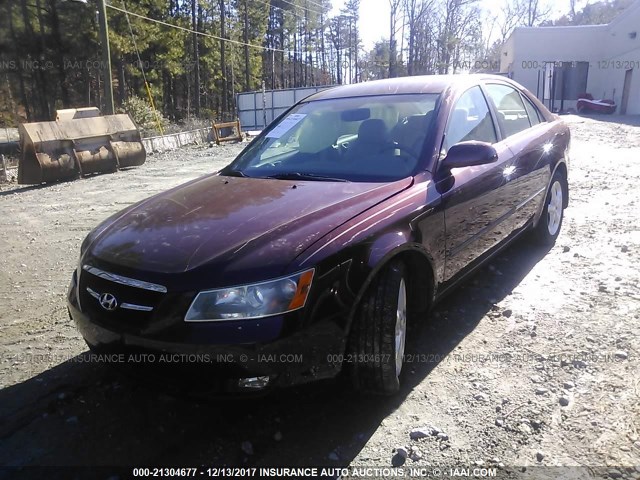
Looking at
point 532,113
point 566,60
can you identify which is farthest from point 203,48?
point 532,113

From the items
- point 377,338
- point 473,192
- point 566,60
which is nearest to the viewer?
point 377,338

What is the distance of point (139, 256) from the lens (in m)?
2.33

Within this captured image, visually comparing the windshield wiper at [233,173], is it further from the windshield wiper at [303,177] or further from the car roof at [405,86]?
the car roof at [405,86]

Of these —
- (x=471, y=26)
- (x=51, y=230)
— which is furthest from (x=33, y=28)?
(x=471, y=26)

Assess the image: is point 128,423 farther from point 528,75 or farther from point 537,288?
point 528,75

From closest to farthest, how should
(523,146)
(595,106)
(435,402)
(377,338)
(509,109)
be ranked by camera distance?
(377,338) < (435,402) < (523,146) < (509,109) < (595,106)

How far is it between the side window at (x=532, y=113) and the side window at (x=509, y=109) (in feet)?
0.26

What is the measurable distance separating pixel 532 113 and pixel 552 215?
102cm

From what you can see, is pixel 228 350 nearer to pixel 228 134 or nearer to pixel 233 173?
pixel 233 173

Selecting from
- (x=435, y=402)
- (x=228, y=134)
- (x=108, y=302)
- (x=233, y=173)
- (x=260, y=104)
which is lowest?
(x=435, y=402)

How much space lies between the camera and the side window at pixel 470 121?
11.1 feet

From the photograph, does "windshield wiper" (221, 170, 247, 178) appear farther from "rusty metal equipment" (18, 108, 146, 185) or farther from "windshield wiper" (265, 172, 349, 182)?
"rusty metal equipment" (18, 108, 146, 185)

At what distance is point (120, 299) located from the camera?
2264 millimetres

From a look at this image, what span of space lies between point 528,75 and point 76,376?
1421 inches
